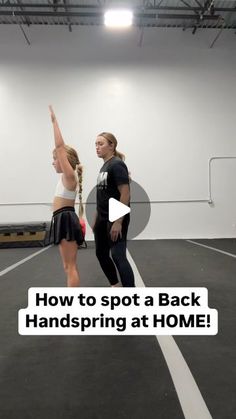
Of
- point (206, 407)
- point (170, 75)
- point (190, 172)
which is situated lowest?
point (206, 407)

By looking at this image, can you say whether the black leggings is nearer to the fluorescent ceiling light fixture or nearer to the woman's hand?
the woman's hand

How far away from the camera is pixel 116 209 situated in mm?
2646

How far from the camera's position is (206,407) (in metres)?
1.53

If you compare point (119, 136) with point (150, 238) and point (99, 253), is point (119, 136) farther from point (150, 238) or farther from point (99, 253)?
point (99, 253)

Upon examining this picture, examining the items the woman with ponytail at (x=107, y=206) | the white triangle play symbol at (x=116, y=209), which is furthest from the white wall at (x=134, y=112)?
the white triangle play symbol at (x=116, y=209)

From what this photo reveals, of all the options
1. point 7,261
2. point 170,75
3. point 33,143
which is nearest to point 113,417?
point 7,261

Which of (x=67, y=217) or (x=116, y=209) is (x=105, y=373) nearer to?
(x=67, y=217)

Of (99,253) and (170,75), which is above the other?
(170,75)

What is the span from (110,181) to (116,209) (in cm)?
21

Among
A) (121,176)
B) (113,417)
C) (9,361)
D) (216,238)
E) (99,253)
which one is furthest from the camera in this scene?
(216,238)

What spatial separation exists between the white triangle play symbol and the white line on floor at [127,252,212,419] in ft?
2.82

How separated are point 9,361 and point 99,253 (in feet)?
3.49

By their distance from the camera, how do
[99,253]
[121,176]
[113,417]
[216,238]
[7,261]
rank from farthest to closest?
[216,238]
[7,261]
[99,253]
[121,176]
[113,417]

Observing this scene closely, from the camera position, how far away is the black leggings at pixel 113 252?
266cm
